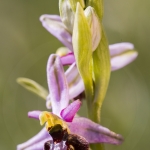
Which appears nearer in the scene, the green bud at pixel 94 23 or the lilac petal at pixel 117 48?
the green bud at pixel 94 23

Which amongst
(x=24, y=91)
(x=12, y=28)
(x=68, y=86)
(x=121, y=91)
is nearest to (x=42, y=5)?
(x=12, y=28)

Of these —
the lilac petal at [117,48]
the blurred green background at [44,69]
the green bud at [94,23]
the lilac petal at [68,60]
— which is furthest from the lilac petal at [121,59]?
the blurred green background at [44,69]

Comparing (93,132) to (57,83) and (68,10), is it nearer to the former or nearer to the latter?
(57,83)

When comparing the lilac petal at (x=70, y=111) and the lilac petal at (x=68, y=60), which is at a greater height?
the lilac petal at (x=68, y=60)

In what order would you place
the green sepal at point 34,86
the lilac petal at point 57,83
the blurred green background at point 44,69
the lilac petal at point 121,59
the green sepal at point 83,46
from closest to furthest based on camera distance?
the green sepal at point 83,46, the lilac petal at point 57,83, the lilac petal at point 121,59, the green sepal at point 34,86, the blurred green background at point 44,69

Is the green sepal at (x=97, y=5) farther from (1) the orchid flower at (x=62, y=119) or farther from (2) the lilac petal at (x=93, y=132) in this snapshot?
(2) the lilac petal at (x=93, y=132)

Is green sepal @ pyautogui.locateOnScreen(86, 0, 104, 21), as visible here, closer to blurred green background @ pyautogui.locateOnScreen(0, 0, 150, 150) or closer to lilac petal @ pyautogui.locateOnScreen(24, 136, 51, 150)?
lilac petal @ pyautogui.locateOnScreen(24, 136, 51, 150)

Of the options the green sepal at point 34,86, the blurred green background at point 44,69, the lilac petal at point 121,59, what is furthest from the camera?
the blurred green background at point 44,69

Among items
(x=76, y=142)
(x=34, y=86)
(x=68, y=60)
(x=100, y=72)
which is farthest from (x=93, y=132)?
(x=34, y=86)
